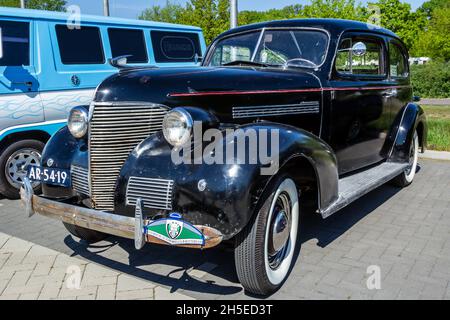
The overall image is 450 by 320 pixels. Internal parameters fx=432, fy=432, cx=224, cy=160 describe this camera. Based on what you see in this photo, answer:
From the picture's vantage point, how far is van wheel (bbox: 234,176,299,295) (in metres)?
2.67

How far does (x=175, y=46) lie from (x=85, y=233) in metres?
4.69

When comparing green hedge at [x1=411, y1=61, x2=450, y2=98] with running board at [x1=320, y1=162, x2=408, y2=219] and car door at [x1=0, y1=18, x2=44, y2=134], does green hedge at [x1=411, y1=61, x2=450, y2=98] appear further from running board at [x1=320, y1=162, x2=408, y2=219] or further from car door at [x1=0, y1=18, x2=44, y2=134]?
car door at [x1=0, y1=18, x2=44, y2=134]

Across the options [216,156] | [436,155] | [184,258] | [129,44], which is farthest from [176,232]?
[436,155]

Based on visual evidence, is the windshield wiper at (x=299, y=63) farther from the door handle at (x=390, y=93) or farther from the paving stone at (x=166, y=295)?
the paving stone at (x=166, y=295)

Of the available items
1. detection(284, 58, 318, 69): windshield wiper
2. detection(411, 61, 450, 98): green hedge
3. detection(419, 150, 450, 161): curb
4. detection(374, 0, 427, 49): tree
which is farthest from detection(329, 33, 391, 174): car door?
detection(374, 0, 427, 49): tree

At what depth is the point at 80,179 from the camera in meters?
3.08

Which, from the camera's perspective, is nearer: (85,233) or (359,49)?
(85,233)

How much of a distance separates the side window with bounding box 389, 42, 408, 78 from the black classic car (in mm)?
1412

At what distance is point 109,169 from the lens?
291 centimetres

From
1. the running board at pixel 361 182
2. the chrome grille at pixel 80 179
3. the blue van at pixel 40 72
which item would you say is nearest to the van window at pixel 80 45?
the blue van at pixel 40 72

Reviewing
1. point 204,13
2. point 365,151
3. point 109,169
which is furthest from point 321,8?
point 109,169

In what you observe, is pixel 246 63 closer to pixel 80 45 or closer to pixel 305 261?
pixel 305 261

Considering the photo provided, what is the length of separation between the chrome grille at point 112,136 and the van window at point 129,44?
154 inches
